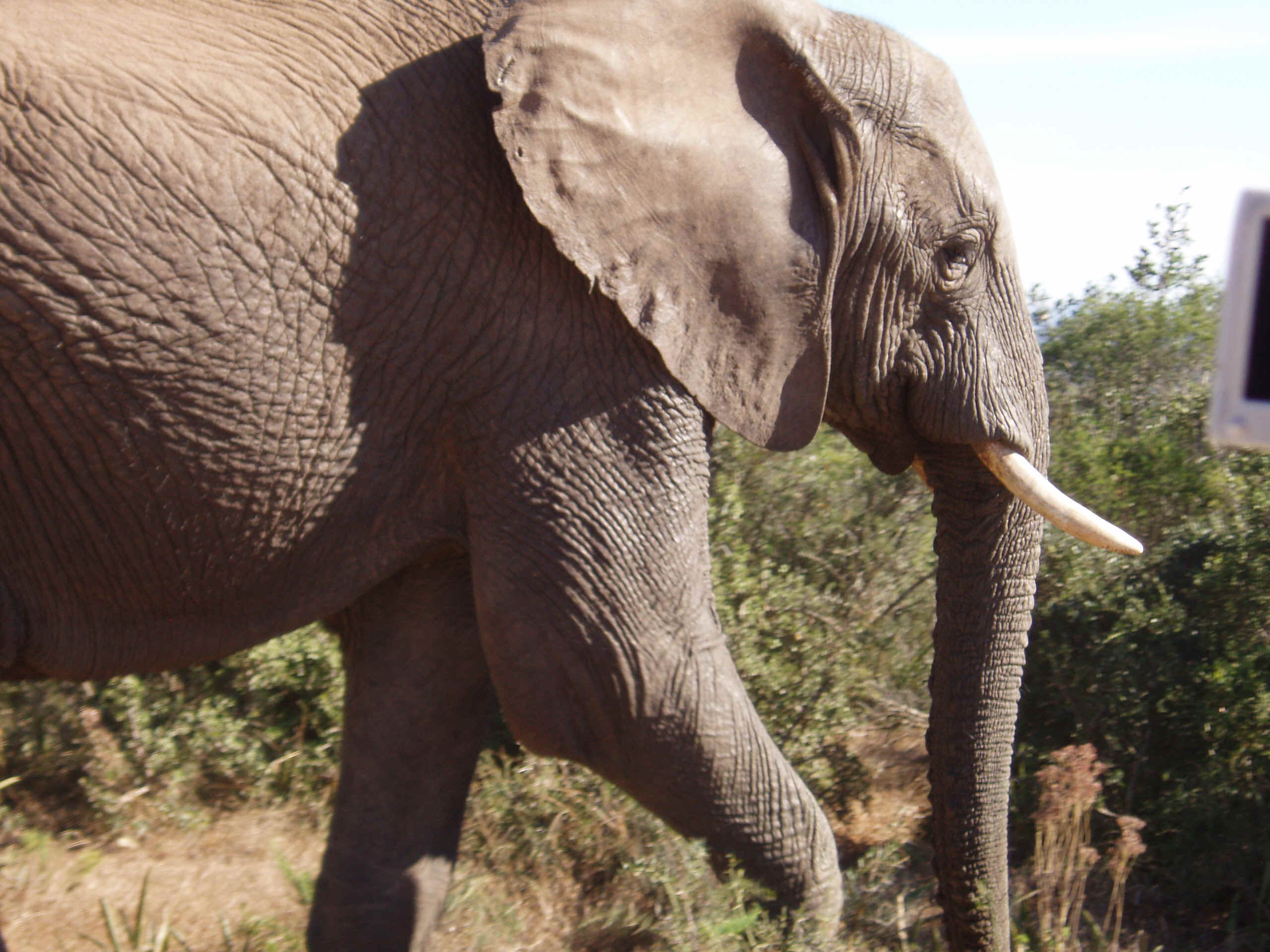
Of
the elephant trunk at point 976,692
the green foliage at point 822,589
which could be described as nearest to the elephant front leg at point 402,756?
the elephant trunk at point 976,692

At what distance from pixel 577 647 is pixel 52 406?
105 cm

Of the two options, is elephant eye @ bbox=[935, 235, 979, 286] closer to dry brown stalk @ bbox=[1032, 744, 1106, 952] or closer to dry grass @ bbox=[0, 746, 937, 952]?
dry brown stalk @ bbox=[1032, 744, 1106, 952]

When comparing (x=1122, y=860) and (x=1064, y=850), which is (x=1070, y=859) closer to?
(x=1122, y=860)

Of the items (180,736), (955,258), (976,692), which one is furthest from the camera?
(180,736)

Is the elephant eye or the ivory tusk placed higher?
the elephant eye

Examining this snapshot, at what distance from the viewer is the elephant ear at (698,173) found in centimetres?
256

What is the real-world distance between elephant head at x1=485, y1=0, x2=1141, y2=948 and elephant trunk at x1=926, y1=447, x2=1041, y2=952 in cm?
1

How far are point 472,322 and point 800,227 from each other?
68 cm

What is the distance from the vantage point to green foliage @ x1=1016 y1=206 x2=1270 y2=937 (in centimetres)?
392

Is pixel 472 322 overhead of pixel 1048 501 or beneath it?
overhead

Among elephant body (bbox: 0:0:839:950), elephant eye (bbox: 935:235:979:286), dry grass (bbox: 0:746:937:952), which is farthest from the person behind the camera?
dry grass (bbox: 0:746:937:952)

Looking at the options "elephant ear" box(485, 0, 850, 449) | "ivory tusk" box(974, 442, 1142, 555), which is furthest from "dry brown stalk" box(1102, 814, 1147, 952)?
"elephant ear" box(485, 0, 850, 449)

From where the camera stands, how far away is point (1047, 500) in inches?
116

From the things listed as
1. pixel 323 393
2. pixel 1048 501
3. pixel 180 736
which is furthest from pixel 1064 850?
pixel 180 736
